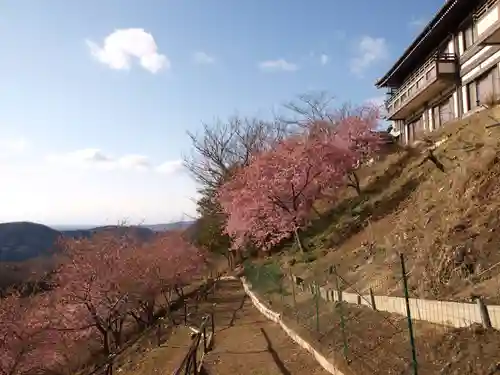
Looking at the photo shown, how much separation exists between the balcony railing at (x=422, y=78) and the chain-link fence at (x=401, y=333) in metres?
16.0

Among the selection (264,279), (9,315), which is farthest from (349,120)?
(9,315)

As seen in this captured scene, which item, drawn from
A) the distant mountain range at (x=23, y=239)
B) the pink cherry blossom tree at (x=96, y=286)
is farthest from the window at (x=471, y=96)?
the distant mountain range at (x=23, y=239)

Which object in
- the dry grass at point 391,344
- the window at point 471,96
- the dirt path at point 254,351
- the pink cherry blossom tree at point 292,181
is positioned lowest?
the dirt path at point 254,351

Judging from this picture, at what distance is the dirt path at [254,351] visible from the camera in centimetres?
1009

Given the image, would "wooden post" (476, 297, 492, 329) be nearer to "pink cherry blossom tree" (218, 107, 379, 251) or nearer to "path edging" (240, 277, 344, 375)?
"path edging" (240, 277, 344, 375)

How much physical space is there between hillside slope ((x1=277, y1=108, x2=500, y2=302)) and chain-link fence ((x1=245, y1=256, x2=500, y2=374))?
0.50m

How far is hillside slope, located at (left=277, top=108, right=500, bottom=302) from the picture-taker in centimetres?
842

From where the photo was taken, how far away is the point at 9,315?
23688 mm

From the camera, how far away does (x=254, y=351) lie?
41.7 ft

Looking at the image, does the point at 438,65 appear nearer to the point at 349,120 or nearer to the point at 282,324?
the point at 349,120

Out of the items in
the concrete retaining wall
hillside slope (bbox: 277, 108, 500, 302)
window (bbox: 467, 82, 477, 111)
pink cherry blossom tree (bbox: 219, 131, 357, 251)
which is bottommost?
the concrete retaining wall

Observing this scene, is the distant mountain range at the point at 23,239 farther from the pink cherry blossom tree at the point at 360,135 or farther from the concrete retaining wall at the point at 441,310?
the concrete retaining wall at the point at 441,310

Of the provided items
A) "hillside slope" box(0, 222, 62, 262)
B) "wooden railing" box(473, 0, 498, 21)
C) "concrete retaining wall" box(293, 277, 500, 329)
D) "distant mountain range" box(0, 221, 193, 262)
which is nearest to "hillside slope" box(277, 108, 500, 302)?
"concrete retaining wall" box(293, 277, 500, 329)

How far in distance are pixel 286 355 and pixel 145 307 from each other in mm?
20751
